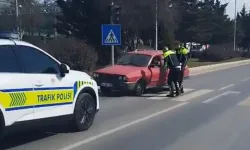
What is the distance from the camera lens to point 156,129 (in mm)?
9820

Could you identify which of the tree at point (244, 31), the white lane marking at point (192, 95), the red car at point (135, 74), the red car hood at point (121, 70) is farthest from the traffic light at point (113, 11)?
the tree at point (244, 31)

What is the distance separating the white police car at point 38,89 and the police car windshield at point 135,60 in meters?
6.98

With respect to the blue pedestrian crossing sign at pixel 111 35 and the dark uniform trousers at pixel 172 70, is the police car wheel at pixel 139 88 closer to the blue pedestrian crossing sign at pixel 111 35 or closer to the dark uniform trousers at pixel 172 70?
the dark uniform trousers at pixel 172 70

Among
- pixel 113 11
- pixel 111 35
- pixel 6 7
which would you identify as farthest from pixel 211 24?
pixel 111 35

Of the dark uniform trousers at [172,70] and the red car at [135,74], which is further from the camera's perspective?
the dark uniform trousers at [172,70]

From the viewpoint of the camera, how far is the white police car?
744cm

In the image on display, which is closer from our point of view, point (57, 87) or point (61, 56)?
point (57, 87)

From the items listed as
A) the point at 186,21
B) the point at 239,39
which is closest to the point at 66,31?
the point at 186,21

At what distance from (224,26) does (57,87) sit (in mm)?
78772

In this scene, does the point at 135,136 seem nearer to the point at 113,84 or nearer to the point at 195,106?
the point at 195,106

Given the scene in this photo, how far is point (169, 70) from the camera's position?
16344 mm

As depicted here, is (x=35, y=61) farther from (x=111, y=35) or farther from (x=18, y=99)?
(x=111, y=35)

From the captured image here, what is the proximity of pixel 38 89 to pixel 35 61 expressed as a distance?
512 mm

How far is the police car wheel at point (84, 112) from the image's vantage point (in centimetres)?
923
